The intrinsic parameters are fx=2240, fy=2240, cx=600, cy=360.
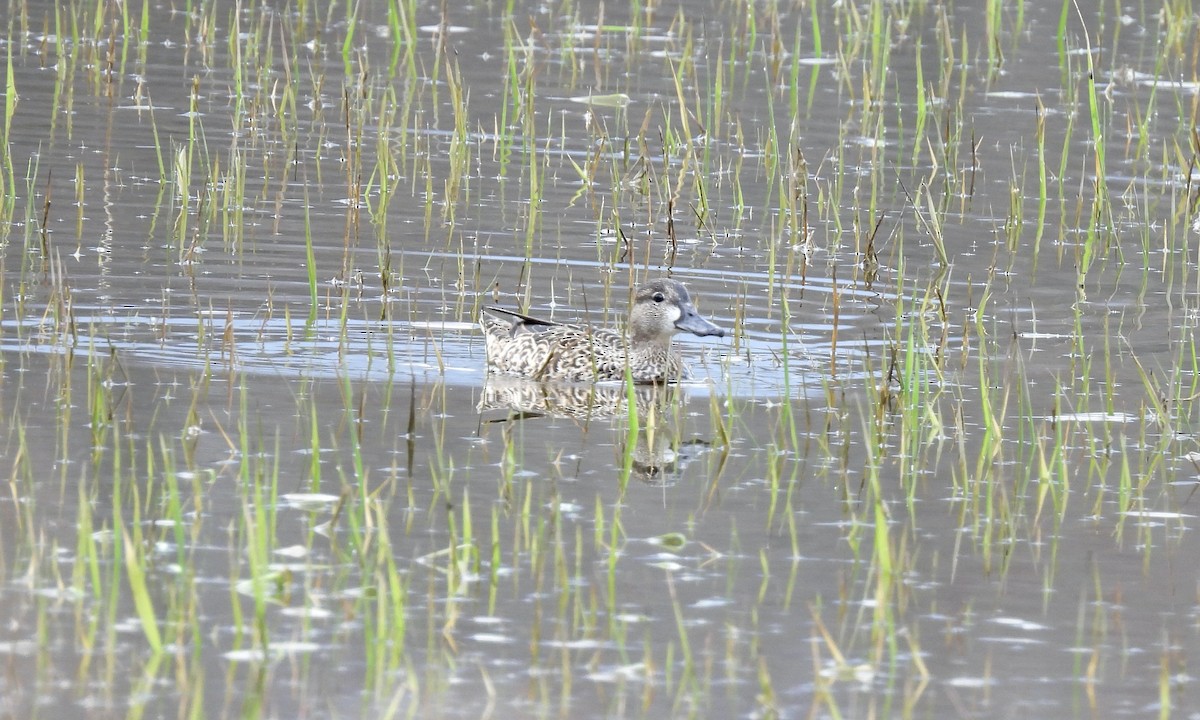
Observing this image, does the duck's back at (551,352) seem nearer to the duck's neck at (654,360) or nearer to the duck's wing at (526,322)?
the duck's wing at (526,322)

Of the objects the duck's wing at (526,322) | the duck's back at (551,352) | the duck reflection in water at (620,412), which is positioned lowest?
the duck reflection in water at (620,412)

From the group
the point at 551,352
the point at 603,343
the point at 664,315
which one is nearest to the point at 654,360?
the point at 664,315

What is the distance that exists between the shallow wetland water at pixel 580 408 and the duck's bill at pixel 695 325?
216 millimetres

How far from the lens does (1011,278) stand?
10156 millimetres

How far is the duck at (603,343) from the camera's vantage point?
328 inches

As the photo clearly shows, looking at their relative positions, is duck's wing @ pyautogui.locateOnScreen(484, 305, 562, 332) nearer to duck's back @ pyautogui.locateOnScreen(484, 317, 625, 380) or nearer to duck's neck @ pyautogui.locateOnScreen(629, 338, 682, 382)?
duck's back @ pyautogui.locateOnScreen(484, 317, 625, 380)

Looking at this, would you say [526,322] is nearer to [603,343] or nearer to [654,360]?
[603,343]

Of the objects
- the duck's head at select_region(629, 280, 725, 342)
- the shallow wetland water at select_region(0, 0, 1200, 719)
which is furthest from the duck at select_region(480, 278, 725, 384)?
the shallow wetland water at select_region(0, 0, 1200, 719)

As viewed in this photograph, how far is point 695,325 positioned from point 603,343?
391 millimetres

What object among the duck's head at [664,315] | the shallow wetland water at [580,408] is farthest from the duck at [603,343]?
the shallow wetland water at [580,408]

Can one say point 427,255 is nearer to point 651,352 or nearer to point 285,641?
point 651,352

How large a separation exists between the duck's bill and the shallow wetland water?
0.22 m

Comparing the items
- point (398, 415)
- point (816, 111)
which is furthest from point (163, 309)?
point (816, 111)

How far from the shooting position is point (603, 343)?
8492 millimetres
